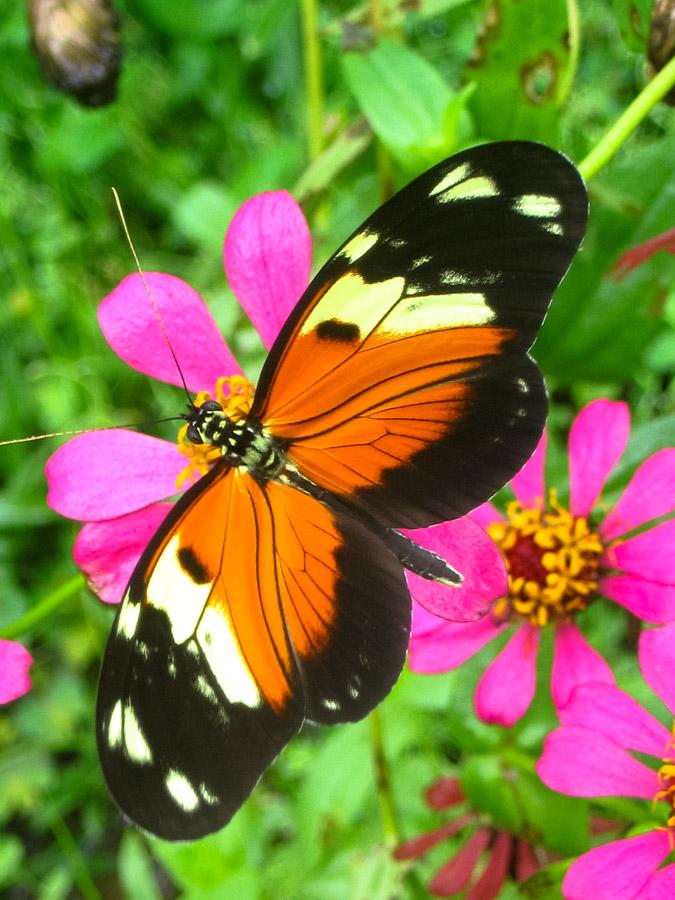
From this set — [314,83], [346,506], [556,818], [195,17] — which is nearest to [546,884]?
[556,818]

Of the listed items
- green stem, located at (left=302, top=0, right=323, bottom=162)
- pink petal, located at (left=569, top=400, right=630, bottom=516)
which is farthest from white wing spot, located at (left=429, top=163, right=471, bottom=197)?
green stem, located at (left=302, top=0, right=323, bottom=162)

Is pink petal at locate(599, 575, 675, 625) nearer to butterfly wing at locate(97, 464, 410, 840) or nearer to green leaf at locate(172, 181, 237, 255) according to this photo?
butterfly wing at locate(97, 464, 410, 840)

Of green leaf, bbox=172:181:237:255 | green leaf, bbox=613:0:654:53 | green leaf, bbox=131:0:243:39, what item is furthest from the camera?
green leaf, bbox=131:0:243:39

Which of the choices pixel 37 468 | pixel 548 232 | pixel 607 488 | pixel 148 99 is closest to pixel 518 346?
pixel 548 232

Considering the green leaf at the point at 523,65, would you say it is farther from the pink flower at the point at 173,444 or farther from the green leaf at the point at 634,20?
the pink flower at the point at 173,444

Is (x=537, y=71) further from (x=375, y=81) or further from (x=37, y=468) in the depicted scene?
(x=37, y=468)

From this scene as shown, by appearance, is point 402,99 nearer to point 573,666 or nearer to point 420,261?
point 420,261
